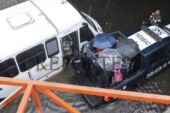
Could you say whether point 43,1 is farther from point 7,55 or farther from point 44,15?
point 7,55

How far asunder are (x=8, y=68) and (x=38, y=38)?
1.23 m

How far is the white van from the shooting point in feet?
30.8

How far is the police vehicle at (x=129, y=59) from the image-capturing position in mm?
9477

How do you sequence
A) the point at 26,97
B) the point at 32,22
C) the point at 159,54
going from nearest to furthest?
1. the point at 26,97
2. the point at 32,22
3. the point at 159,54

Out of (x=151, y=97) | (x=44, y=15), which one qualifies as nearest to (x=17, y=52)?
(x=44, y=15)

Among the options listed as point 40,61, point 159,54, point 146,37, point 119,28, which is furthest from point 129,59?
point 119,28

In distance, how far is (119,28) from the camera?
12664 mm

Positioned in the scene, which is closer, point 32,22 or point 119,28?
point 32,22

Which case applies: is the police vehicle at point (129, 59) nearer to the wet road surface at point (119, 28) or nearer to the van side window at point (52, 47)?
the wet road surface at point (119, 28)

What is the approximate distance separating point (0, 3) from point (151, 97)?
800 cm

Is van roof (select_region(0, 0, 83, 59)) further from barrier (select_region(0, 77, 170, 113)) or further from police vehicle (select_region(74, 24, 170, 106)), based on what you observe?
barrier (select_region(0, 77, 170, 113))

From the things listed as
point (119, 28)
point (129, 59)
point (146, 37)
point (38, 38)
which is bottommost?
point (119, 28)

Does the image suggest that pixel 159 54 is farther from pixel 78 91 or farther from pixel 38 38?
pixel 78 91

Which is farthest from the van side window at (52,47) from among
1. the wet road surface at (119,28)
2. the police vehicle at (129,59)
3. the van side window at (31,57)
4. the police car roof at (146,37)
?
the police car roof at (146,37)
